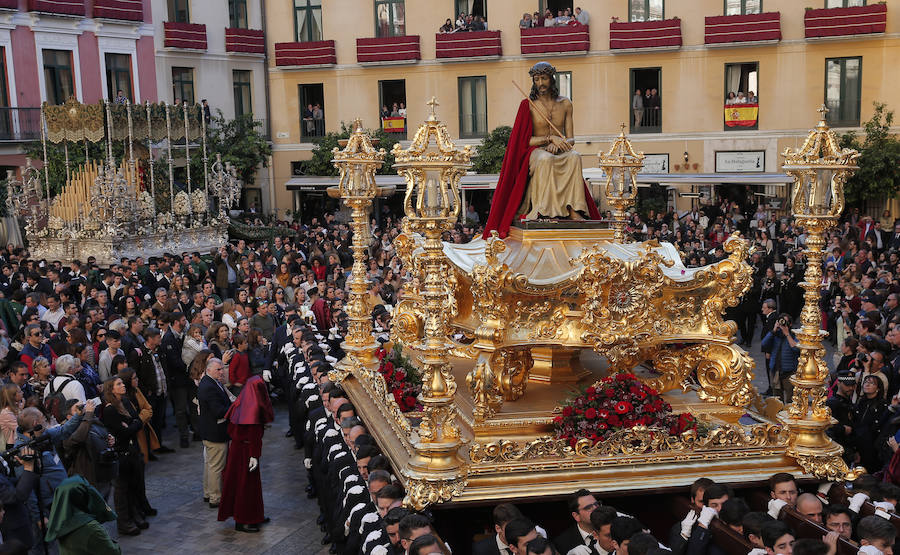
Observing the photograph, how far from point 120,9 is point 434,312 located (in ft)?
94.2

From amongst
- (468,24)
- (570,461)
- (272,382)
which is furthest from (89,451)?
(468,24)

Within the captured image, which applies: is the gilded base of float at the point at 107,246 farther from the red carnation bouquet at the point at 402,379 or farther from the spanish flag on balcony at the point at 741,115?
the spanish flag on balcony at the point at 741,115

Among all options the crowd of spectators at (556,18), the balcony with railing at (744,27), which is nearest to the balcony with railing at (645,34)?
the crowd of spectators at (556,18)

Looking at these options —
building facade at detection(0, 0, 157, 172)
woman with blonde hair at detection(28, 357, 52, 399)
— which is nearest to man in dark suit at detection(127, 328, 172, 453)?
woman with blonde hair at detection(28, 357, 52, 399)

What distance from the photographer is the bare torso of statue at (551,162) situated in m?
10.1

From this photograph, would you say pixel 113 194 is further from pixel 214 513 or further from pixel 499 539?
pixel 499 539

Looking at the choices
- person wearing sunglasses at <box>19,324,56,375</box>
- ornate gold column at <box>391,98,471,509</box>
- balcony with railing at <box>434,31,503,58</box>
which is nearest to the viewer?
ornate gold column at <box>391,98,471,509</box>

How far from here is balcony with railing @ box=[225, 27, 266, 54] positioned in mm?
35562

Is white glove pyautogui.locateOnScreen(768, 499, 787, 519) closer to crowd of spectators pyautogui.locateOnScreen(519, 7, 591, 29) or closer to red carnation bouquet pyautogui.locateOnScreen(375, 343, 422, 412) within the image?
red carnation bouquet pyautogui.locateOnScreen(375, 343, 422, 412)

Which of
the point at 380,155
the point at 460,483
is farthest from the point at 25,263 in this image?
the point at 460,483

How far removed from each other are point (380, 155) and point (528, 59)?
22.3m

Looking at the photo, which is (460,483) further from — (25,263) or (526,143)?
(25,263)

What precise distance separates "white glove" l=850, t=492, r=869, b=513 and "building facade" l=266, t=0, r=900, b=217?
2104 cm

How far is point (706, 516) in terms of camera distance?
7277 mm
